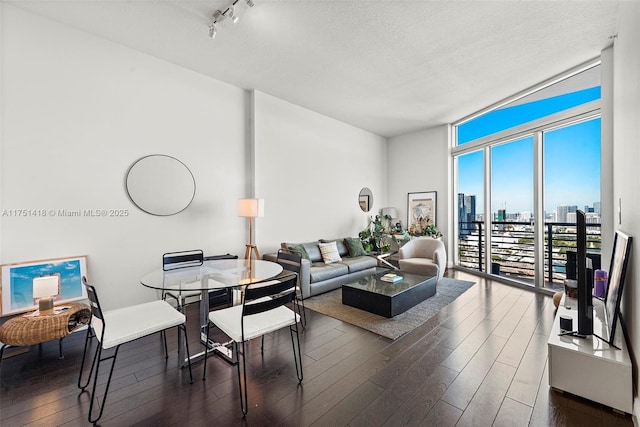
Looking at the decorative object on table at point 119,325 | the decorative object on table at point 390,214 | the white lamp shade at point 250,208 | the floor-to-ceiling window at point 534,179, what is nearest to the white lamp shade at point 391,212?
the decorative object on table at point 390,214

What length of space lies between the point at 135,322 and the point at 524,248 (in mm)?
5601

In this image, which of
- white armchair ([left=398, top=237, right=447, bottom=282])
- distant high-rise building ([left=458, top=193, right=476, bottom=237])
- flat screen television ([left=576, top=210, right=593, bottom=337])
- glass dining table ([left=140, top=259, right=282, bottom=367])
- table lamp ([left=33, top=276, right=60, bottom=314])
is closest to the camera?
flat screen television ([left=576, top=210, right=593, bottom=337])

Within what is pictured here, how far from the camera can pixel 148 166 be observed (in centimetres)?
351

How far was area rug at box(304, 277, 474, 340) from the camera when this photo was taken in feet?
10.1

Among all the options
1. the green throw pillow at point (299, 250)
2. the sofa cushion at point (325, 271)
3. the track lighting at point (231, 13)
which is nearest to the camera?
the track lighting at point (231, 13)

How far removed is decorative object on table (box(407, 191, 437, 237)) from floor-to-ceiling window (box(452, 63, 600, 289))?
0.69m

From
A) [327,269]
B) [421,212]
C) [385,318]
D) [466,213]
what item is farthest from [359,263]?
[466,213]

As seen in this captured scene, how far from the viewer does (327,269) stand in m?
4.46

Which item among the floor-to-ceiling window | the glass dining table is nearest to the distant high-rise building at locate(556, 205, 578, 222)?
the floor-to-ceiling window

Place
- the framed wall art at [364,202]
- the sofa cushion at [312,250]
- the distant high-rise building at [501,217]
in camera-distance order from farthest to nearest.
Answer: the framed wall art at [364,202] < the distant high-rise building at [501,217] < the sofa cushion at [312,250]

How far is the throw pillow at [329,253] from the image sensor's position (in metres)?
4.94

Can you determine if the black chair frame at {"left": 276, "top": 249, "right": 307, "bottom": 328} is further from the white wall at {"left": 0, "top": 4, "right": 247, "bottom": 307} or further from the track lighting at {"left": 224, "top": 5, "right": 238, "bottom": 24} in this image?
the track lighting at {"left": 224, "top": 5, "right": 238, "bottom": 24}

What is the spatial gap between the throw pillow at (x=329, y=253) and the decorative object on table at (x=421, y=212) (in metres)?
2.35

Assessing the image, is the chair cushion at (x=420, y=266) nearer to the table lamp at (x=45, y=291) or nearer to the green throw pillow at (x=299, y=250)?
the green throw pillow at (x=299, y=250)
